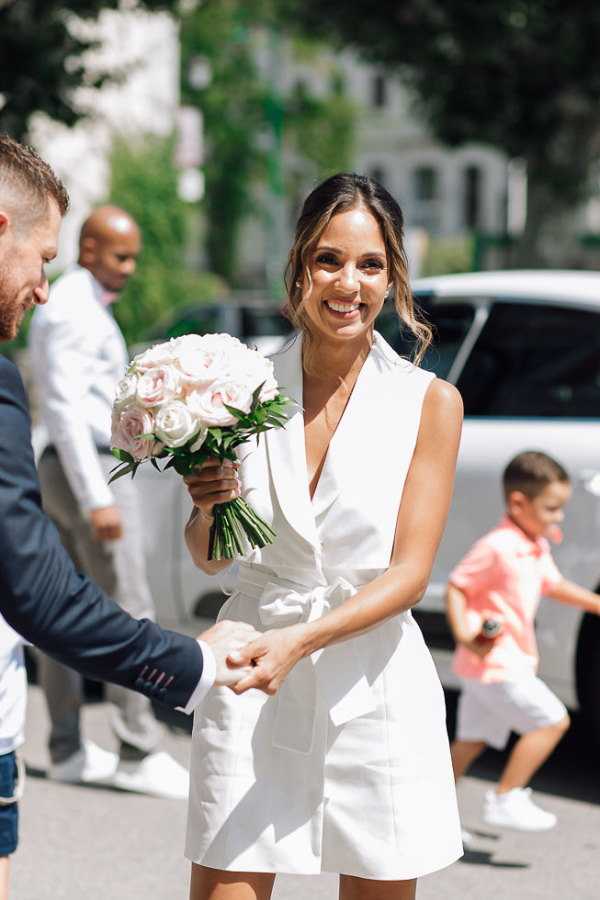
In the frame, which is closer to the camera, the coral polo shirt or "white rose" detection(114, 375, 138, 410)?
"white rose" detection(114, 375, 138, 410)

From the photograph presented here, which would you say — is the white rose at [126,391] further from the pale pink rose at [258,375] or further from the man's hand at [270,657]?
the man's hand at [270,657]

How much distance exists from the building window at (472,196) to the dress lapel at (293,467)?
62868 millimetres

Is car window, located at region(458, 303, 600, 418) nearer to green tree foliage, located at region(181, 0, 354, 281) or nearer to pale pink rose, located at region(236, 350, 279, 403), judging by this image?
pale pink rose, located at region(236, 350, 279, 403)

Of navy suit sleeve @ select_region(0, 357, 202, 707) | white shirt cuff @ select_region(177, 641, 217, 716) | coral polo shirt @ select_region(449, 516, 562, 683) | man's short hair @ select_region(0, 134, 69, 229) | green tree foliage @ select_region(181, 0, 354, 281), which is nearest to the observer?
navy suit sleeve @ select_region(0, 357, 202, 707)

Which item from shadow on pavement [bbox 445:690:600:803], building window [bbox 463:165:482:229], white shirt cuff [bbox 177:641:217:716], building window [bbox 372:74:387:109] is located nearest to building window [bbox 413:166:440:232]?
building window [bbox 463:165:482:229]

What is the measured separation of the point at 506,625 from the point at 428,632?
2.72 ft

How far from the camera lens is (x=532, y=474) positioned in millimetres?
5141

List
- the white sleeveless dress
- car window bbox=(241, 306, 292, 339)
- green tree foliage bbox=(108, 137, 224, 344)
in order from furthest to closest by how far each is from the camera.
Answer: green tree foliage bbox=(108, 137, 224, 344) → car window bbox=(241, 306, 292, 339) → the white sleeveless dress

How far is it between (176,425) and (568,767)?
12.3 feet

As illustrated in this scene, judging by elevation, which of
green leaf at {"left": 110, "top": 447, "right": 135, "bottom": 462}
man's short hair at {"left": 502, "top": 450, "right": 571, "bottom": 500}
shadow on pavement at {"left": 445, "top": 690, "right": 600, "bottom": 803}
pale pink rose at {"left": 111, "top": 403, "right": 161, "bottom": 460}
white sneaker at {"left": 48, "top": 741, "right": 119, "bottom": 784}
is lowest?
shadow on pavement at {"left": 445, "top": 690, "right": 600, "bottom": 803}

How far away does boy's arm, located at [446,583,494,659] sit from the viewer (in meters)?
5.00

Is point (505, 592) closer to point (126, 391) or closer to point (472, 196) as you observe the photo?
point (126, 391)

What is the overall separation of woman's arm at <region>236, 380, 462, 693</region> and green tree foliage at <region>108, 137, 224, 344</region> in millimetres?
18602

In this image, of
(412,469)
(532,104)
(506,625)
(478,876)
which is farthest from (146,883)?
(532,104)
